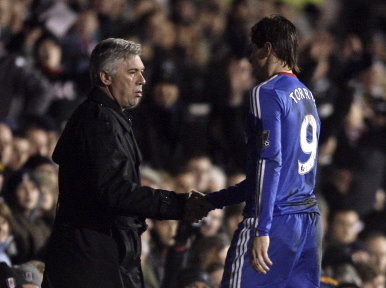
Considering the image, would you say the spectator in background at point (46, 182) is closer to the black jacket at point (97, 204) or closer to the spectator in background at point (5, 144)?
the spectator in background at point (5, 144)

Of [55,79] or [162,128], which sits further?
[162,128]

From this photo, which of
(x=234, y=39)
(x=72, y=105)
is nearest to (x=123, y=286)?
(x=72, y=105)

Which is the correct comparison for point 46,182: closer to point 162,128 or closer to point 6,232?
point 6,232

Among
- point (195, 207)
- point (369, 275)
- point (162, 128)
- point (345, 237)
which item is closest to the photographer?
point (195, 207)

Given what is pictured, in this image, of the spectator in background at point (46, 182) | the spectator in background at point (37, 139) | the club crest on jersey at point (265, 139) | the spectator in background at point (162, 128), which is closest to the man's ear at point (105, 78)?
the club crest on jersey at point (265, 139)

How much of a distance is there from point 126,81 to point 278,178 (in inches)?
39.4

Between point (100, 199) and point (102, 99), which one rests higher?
point (102, 99)

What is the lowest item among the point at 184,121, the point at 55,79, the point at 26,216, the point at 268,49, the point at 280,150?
the point at 26,216

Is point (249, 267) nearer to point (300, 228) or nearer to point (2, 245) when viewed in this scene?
point (300, 228)

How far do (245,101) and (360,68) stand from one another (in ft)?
7.30

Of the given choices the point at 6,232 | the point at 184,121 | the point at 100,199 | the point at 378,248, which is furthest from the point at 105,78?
the point at 184,121

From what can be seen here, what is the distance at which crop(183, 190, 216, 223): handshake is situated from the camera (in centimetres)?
656

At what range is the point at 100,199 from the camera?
20.2 feet

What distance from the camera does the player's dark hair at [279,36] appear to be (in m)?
6.39
